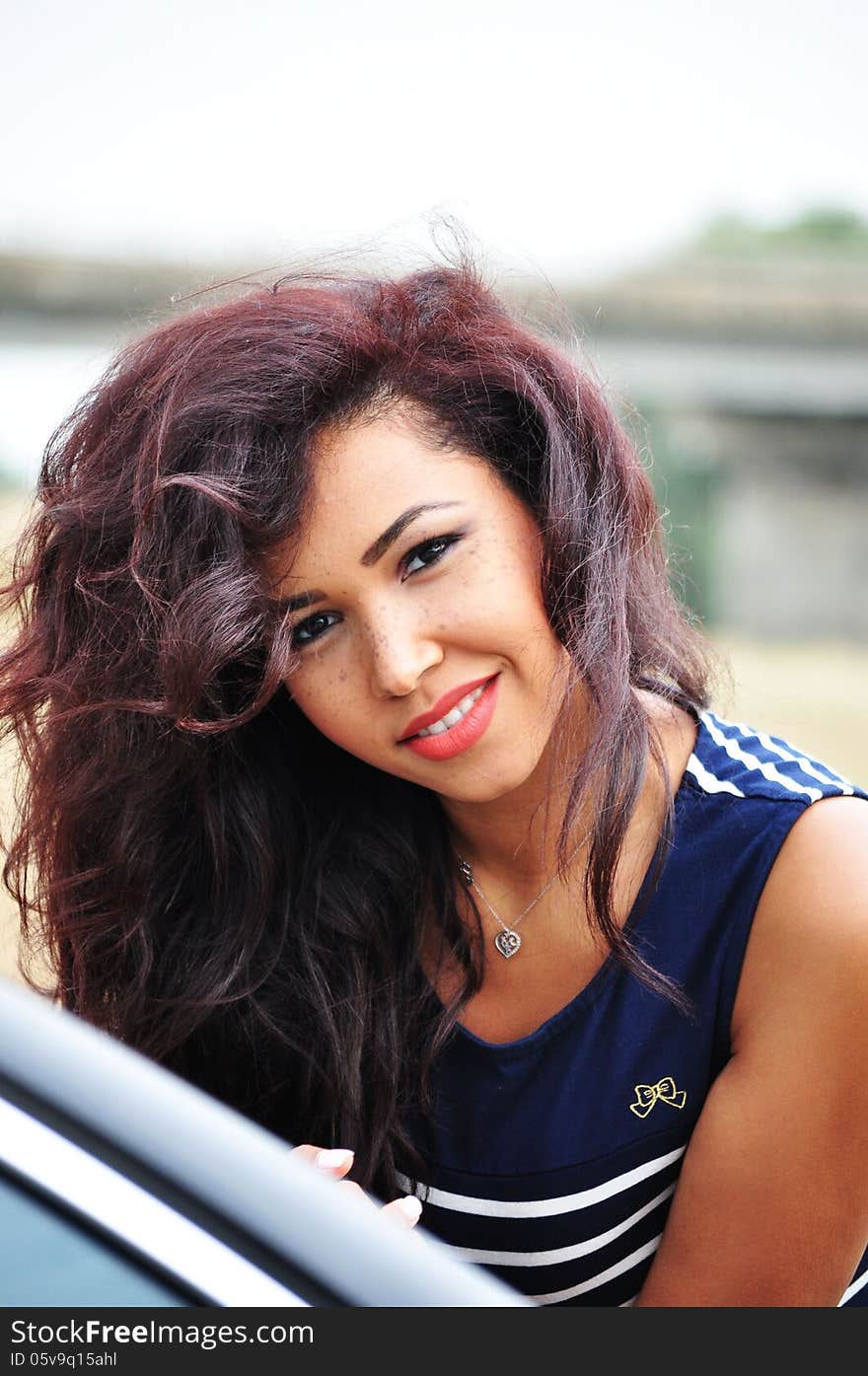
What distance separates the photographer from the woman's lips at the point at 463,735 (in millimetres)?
A: 1716

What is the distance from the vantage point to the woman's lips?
172cm

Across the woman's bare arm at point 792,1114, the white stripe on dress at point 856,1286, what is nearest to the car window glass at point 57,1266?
the woman's bare arm at point 792,1114

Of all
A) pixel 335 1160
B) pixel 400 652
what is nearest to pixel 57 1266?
pixel 335 1160

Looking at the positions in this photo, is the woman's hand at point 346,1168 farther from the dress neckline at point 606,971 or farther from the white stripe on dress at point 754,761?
the white stripe on dress at point 754,761

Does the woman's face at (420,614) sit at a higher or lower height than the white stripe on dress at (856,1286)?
higher

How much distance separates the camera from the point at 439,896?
81.0 inches

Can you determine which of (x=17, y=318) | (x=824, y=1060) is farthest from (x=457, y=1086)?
(x=17, y=318)

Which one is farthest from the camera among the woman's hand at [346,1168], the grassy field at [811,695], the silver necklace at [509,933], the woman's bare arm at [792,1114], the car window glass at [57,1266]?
the grassy field at [811,695]

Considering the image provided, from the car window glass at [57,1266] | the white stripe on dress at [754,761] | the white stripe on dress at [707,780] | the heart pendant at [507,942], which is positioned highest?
the car window glass at [57,1266]

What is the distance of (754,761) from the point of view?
1.82 metres

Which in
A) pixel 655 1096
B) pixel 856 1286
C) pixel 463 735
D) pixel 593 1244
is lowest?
pixel 856 1286

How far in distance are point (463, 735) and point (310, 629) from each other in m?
0.24

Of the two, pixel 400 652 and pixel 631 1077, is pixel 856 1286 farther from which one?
pixel 400 652
